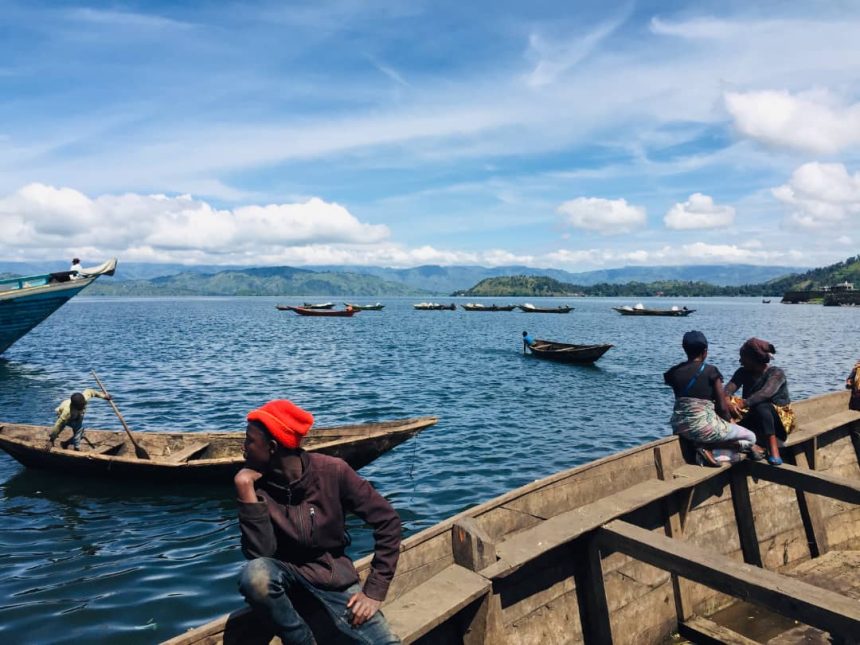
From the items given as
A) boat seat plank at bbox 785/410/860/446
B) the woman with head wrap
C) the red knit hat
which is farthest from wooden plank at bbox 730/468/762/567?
the red knit hat

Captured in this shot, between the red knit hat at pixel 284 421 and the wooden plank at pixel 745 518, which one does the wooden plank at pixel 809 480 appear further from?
the red knit hat at pixel 284 421

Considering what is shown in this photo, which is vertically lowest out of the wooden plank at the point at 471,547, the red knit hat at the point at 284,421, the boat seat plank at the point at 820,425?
the boat seat plank at the point at 820,425

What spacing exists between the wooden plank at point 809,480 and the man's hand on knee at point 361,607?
19.6ft

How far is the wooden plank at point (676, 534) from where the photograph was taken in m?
6.44

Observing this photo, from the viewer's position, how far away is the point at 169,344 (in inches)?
2072

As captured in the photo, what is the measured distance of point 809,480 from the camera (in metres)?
6.73

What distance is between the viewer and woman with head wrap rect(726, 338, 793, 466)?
737 centimetres

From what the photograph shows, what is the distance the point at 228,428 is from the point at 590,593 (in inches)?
658

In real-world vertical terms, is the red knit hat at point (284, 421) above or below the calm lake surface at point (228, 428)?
above

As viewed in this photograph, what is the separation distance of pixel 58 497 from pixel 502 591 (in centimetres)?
1228

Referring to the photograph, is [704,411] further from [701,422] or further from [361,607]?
[361,607]

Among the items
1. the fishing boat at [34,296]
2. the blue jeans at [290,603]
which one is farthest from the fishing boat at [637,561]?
the fishing boat at [34,296]

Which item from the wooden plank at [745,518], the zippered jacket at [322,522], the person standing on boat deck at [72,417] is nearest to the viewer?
the zippered jacket at [322,522]

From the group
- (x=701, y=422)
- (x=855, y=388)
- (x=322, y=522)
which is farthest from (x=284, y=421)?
(x=855, y=388)
